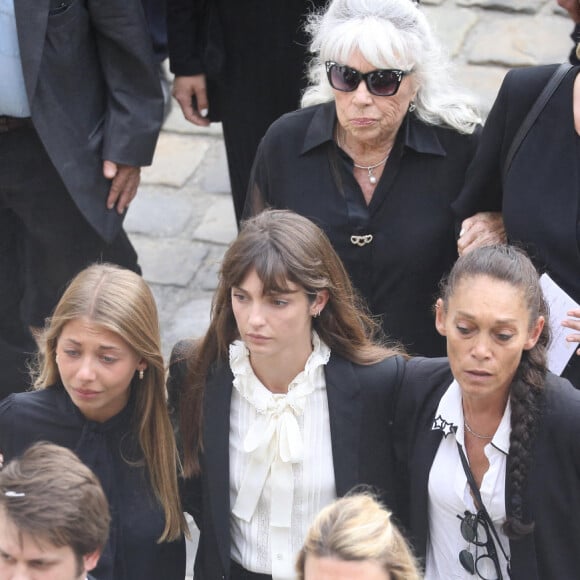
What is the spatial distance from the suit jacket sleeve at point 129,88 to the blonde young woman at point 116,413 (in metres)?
0.97

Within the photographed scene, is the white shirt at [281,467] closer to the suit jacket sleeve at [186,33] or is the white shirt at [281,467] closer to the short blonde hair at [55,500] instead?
the short blonde hair at [55,500]

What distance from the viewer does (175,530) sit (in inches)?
153

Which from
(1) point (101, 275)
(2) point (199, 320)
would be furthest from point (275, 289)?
(2) point (199, 320)

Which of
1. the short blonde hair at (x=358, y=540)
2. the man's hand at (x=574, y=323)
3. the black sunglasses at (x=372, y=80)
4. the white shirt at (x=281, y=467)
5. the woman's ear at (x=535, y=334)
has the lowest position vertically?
the white shirt at (x=281, y=467)

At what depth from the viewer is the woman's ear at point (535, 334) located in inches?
139

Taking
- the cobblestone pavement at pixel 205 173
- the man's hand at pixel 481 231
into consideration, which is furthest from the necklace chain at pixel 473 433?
the cobblestone pavement at pixel 205 173

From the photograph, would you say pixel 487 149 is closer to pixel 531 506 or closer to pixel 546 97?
pixel 546 97

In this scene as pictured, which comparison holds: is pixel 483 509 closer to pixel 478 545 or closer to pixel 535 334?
pixel 478 545

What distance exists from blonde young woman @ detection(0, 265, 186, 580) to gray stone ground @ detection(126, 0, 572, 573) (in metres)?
2.20

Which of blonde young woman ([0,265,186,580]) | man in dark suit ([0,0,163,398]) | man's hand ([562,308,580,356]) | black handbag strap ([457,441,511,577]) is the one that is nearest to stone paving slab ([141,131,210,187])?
man in dark suit ([0,0,163,398])

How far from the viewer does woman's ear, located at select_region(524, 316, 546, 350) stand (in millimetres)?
3525

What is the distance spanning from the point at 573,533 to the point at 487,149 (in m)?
1.22

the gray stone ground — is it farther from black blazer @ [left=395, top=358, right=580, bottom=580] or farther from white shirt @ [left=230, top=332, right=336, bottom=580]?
black blazer @ [left=395, top=358, right=580, bottom=580]

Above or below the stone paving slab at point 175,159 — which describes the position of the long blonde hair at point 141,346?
above
